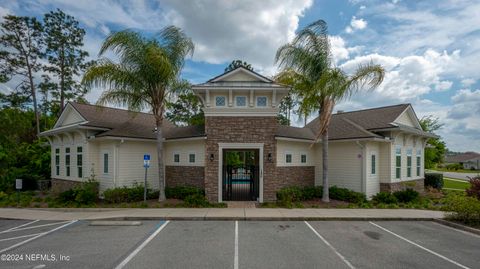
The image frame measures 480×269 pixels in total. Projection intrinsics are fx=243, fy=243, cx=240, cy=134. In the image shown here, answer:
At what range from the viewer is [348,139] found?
1403cm

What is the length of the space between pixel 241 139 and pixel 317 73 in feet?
17.0

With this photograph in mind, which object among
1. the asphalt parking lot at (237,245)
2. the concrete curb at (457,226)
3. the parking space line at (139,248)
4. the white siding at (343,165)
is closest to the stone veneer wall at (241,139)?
the asphalt parking lot at (237,245)

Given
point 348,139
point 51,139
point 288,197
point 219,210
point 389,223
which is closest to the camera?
point 389,223

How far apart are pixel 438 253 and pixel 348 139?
26.1 feet

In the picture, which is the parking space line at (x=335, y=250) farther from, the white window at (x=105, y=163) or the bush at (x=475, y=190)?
the white window at (x=105, y=163)

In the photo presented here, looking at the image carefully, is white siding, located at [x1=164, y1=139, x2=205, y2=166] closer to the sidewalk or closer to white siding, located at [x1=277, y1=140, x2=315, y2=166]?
the sidewalk

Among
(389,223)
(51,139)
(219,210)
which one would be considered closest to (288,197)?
(219,210)

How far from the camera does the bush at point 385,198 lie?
42.2 ft

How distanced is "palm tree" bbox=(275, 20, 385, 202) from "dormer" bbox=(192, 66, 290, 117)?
1.11 metres

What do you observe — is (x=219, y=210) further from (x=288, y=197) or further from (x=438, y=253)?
(x=438, y=253)

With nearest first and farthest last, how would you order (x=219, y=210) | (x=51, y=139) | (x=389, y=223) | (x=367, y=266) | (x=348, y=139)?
(x=367, y=266)
(x=389, y=223)
(x=219, y=210)
(x=348, y=139)
(x=51, y=139)

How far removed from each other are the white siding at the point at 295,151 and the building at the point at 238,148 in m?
0.06

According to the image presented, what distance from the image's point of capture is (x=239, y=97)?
506 inches

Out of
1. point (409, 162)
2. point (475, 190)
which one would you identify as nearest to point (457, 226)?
point (475, 190)
